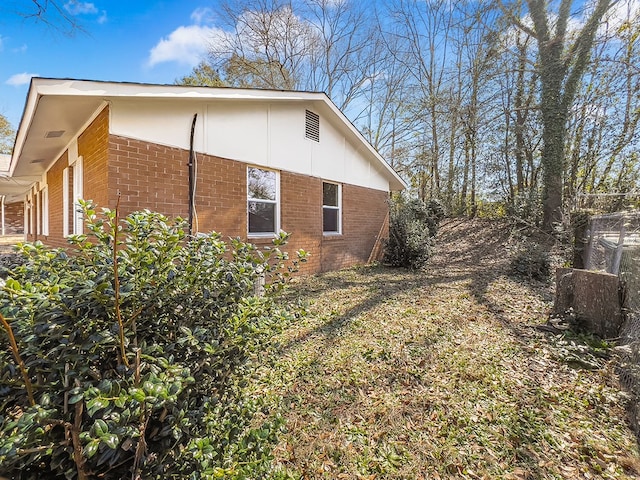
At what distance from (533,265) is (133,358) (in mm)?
8969

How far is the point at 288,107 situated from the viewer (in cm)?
740

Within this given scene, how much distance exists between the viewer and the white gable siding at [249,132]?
197 inches

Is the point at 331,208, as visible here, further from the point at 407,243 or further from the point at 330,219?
the point at 407,243

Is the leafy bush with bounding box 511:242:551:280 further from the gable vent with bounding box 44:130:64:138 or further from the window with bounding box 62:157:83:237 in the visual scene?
the gable vent with bounding box 44:130:64:138

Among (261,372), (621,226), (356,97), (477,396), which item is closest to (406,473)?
(477,396)

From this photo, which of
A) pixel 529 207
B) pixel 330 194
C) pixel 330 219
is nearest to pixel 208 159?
pixel 330 194

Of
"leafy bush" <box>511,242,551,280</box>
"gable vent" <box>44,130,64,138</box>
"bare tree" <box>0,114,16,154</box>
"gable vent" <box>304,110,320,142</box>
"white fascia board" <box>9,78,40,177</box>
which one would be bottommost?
"leafy bush" <box>511,242,551,280</box>

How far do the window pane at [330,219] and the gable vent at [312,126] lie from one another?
6.72 ft

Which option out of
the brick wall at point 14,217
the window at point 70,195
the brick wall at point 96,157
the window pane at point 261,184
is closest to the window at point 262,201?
the window pane at point 261,184

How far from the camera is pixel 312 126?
26.7 ft

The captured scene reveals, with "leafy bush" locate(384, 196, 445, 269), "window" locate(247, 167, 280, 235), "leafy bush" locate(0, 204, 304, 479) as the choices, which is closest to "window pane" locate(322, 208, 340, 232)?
"leafy bush" locate(384, 196, 445, 269)

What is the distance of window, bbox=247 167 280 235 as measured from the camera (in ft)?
22.3

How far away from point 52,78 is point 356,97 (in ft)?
59.3

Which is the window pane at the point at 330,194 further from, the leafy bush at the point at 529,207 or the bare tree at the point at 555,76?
the bare tree at the point at 555,76
